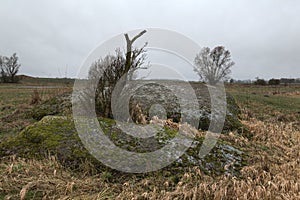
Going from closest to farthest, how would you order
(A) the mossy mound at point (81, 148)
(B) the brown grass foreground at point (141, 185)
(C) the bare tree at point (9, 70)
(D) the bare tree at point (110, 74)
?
(B) the brown grass foreground at point (141, 185), (A) the mossy mound at point (81, 148), (D) the bare tree at point (110, 74), (C) the bare tree at point (9, 70)

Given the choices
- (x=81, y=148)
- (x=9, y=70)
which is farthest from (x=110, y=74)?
(x=9, y=70)

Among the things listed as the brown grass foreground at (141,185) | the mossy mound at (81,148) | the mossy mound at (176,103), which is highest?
the mossy mound at (176,103)

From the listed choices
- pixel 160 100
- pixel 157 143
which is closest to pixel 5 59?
pixel 160 100

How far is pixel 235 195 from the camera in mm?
3012

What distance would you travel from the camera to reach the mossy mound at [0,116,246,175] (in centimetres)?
373

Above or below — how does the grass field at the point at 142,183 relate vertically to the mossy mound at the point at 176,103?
below

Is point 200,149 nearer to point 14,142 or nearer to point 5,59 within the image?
point 14,142

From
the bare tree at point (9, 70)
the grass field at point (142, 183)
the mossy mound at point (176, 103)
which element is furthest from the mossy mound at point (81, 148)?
the bare tree at point (9, 70)

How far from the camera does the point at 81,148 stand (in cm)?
389

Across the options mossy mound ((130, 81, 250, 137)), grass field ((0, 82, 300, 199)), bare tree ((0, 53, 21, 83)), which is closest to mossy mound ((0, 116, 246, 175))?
grass field ((0, 82, 300, 199))

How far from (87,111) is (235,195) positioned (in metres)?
4.41

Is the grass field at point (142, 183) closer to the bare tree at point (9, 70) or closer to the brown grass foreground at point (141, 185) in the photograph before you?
the brown grass foreground at point (141, 185)

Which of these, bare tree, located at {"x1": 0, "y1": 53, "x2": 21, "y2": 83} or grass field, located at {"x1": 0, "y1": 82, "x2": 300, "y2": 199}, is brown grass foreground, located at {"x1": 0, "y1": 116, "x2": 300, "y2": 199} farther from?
bare tree, located at {"x1": 0, "y1": 53, "x2": 21, "y2": 83}

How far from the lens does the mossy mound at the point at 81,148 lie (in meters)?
3.73
